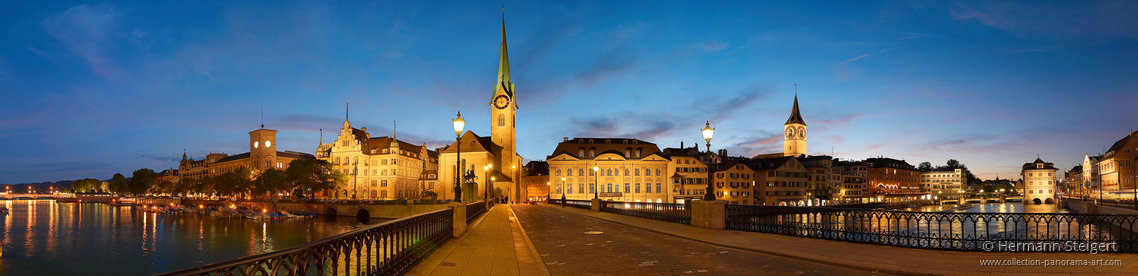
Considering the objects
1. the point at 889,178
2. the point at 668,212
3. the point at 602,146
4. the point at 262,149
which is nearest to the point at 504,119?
the point at 602,146

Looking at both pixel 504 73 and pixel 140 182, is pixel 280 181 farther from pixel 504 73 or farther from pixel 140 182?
pixel 140 182

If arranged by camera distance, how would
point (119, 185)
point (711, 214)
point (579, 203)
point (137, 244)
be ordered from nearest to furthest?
point (711, 214) < point (137, 244) < point (579, 203) < point (119, 185)

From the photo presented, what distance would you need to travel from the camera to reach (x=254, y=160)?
12456cm

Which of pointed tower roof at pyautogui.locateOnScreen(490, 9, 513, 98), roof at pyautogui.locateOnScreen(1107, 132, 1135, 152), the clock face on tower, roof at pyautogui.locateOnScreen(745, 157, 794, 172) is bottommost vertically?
roof at pyautogui.locateOnScreen(745, 157, 794, 172)

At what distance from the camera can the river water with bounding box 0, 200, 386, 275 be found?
115 feet

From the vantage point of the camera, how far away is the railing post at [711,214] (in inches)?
677

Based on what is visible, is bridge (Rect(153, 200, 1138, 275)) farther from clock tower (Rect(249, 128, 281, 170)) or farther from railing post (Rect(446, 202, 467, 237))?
clock tower (Rect(249, 128, 281, 170))

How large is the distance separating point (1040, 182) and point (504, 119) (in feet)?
415

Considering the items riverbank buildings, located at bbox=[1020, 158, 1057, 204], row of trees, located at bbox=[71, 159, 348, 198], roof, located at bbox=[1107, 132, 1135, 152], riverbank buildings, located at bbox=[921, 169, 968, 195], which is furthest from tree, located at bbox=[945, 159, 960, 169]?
row of trees, located at bbox=[71, 159, 348, 198]

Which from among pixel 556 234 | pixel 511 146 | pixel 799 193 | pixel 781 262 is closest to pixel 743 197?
pixel 799 193

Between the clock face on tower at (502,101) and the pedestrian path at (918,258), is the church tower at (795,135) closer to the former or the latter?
the clock face on tower at (502,101)

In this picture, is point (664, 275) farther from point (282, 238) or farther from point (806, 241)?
point (282, 238)

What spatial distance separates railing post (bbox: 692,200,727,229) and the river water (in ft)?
67.8

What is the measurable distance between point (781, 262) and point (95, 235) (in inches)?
2682
